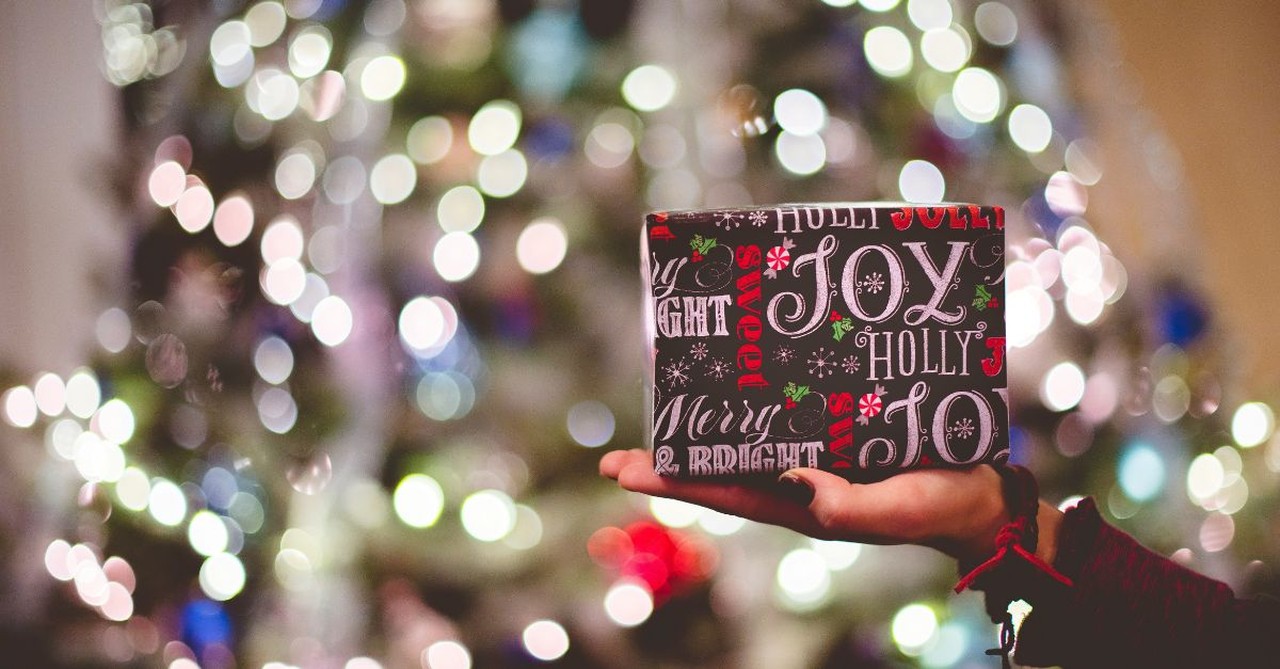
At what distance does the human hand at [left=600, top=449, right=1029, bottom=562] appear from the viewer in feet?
1.84

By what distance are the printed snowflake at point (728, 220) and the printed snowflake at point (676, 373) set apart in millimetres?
92

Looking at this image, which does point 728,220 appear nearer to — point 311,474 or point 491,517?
point 491,517

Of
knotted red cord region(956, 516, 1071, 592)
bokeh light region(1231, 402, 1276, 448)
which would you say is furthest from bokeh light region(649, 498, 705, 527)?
bokeh light region(1231, 402, 1276, 448)

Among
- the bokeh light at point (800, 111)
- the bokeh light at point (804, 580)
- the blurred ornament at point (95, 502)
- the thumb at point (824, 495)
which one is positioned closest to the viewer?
the thumb at point (824, 495)

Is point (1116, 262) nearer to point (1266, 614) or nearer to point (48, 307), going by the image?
point (1266, 614)

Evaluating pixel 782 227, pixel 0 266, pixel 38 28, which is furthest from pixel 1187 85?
pixel 0 266

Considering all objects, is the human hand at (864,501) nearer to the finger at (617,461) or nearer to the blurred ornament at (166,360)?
the finger at (617,461)

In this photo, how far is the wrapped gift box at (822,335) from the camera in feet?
1.85

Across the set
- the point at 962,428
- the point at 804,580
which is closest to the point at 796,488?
the point at 962,428

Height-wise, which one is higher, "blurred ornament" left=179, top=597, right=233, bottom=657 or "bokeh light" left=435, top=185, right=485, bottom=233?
"bokeh light" left=435, top=185, right=485, bottom=233

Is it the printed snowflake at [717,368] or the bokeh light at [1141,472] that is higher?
the printed snowflake at [717,368]

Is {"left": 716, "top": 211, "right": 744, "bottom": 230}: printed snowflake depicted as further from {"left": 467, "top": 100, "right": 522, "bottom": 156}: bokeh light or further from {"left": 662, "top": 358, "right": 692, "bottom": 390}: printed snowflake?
{"left": 467, "top": 100, "right": 522, "bottom": 156}: bokeh light

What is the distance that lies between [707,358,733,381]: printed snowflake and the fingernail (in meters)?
0.08

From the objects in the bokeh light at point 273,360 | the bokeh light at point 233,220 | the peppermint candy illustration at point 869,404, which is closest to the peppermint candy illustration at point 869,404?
the peppermint candy illustration at point 869,404
